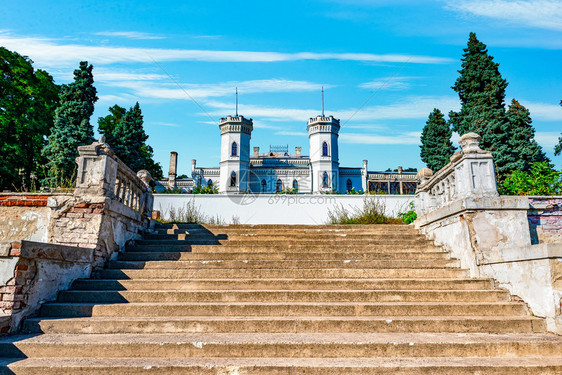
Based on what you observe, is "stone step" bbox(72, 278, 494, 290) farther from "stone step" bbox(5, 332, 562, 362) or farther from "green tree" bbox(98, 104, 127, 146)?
"green tree" bbox(98, 104, 127, 146)

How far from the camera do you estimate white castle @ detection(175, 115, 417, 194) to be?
132 feet

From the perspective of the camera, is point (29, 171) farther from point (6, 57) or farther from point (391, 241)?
point (391, 241)

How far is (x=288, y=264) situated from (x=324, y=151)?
36.5 meters

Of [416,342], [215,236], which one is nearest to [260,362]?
[416,342]

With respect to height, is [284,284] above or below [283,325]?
above

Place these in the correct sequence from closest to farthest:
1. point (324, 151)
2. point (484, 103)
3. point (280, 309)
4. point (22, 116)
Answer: point (280, 309), point (484, 103), point (22, 116), point (324, 151)

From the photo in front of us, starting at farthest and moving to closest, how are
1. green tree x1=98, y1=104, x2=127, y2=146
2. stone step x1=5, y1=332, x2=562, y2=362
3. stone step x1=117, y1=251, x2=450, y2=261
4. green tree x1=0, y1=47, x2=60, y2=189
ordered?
green tree x1=98, y1=104, x2=127, y2=146 → green tree x1=0, y1=47, x2=60, y2=189 → stone step x1=117, y1=251, x2=450, y2=261 → stone step x1=5, y1=332, x2=562, y2=362

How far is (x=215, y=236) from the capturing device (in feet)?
22.2

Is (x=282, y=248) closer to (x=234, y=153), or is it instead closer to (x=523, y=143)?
(x=523, y=143)

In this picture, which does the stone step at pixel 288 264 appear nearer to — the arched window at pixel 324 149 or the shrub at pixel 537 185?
the shrub at pixel 537 185

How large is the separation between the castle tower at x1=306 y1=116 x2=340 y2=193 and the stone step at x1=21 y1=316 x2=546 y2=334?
3618 cm

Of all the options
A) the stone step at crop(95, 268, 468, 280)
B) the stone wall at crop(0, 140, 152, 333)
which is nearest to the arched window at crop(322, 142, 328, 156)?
the stone wall at crop(0, 140, 152, 333)

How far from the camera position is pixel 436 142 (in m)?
26.1

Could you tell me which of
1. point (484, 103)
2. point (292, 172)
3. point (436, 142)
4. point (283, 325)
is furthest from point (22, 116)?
point (436, 142)
